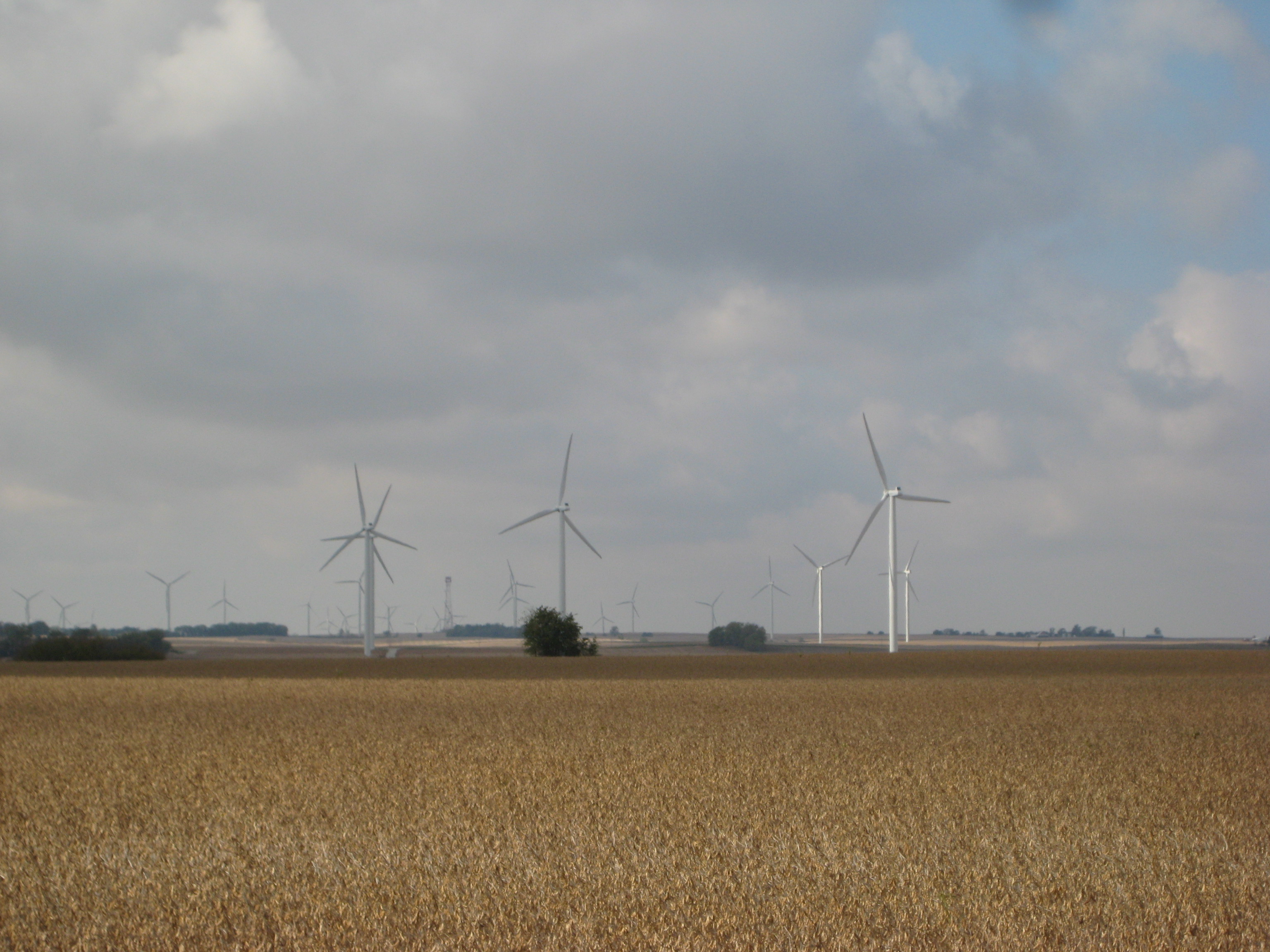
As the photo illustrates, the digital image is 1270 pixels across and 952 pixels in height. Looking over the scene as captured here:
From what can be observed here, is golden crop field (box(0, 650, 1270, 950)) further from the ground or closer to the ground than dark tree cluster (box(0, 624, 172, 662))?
further from the ground

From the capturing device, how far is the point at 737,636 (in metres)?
192

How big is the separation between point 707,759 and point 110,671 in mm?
55711

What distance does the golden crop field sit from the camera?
9234 millimetres

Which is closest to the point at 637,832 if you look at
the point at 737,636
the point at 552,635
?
the point at 552,635

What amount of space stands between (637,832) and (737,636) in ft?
593

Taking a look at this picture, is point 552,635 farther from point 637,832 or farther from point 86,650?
point 637,832

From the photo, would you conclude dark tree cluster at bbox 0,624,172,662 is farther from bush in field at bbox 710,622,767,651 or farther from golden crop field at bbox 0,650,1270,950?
bush in field at bbox 710,622,767,651

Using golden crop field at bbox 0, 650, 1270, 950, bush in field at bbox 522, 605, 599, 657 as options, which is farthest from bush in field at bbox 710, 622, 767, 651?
golden crop field at bbox 0, 650, 1270, 950

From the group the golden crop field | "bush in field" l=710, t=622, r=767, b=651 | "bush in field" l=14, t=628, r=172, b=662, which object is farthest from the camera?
"bush in field" l=710, t=622, r=767, b=651

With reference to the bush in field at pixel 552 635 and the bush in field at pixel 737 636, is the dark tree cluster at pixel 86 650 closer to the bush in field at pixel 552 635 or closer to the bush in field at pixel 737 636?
the bush in field at pixel 552 635

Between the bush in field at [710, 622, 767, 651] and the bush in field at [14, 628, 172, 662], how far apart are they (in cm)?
11262

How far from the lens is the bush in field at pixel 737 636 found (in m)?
189

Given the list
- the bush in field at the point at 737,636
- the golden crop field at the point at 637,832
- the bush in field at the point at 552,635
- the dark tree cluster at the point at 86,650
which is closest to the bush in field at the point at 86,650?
the dark tree cluster at the point at 86,650

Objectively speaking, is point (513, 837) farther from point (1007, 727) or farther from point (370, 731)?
point (1007, 727)
